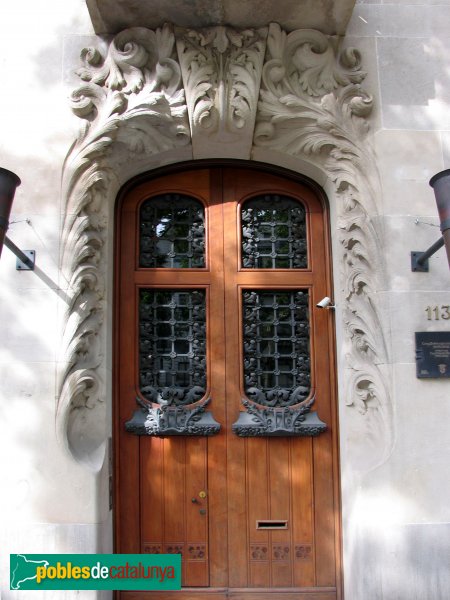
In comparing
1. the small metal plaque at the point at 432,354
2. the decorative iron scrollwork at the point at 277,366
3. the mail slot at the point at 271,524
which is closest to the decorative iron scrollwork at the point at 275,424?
the decorative iron scrollwork at the point at 277,366

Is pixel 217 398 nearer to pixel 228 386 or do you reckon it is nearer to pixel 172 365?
pixel 228 386

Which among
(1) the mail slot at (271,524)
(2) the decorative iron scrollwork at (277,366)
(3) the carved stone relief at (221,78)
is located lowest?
(1) the mail slot at (271,524)

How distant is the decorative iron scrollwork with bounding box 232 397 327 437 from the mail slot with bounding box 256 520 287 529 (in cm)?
72

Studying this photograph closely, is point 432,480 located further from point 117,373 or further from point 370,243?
point 117,373

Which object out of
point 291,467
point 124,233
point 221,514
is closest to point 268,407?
point 291,467

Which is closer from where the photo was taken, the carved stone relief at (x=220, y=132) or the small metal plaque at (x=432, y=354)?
the small metal plaque at (x=432, y=354)

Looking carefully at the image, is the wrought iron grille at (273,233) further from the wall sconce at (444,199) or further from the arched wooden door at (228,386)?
the wall sconce at (444,199)

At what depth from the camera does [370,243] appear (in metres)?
5.38

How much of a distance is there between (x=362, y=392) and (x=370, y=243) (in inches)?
48.4

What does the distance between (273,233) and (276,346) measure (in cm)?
→ 104

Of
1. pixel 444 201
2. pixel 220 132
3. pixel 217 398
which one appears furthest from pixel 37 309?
pixel 444 201

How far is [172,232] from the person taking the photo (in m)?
5.88

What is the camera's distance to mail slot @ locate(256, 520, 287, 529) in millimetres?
→ 5422

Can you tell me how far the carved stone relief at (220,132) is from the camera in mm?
5293
